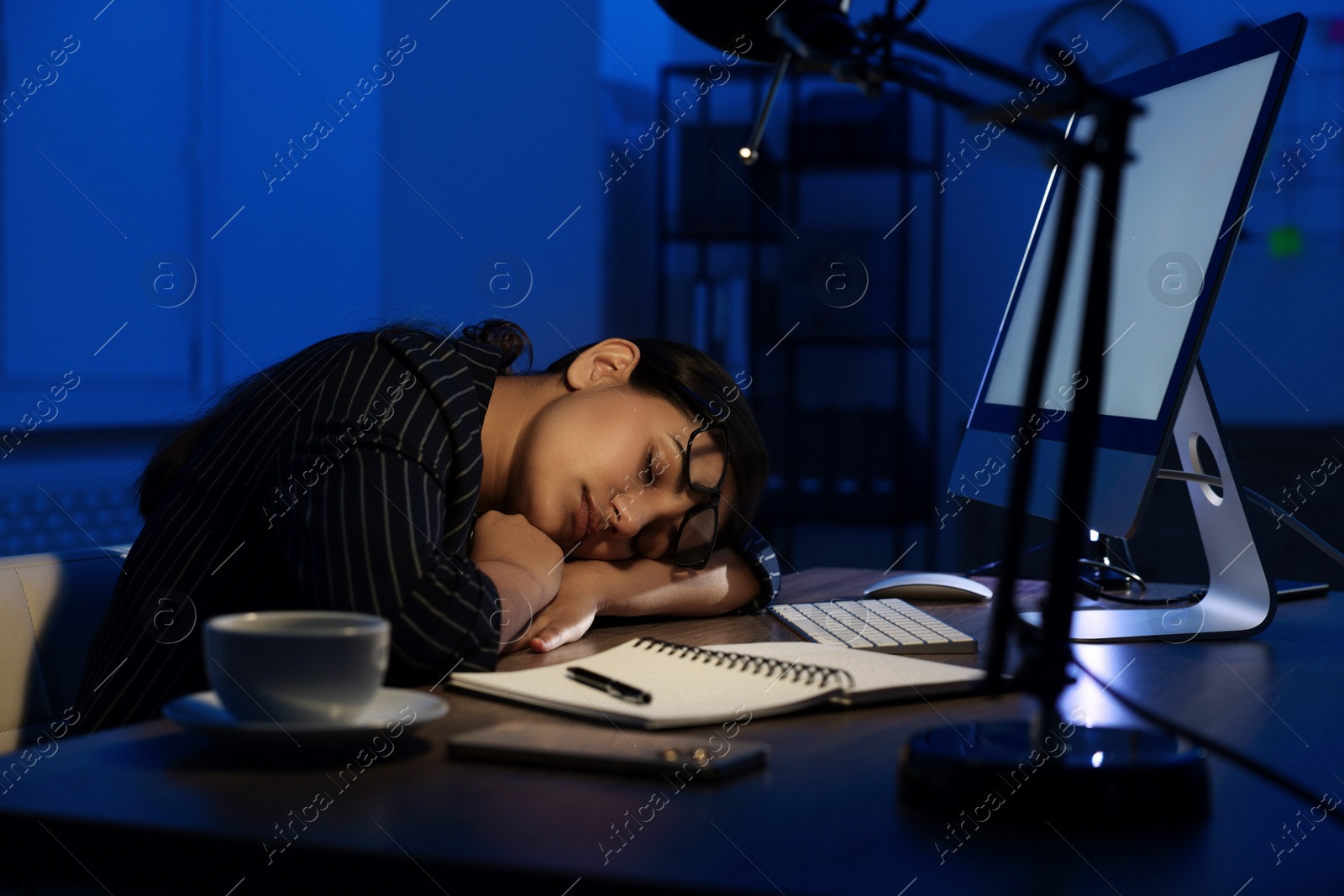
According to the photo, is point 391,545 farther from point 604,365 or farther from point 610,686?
point 604,365

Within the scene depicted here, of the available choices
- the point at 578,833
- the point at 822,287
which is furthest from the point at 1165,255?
the point at 822,287

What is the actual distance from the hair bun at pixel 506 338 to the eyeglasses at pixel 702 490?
299mm

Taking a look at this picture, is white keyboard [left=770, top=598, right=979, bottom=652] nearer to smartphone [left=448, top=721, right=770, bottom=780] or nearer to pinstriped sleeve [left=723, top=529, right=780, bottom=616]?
pinstriped sleeve [left=723, top=529, right=780, bottom=616]

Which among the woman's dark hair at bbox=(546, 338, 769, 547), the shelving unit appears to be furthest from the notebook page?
the shelving unit

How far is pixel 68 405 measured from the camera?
8.18 ft

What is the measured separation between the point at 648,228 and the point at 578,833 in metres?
3.66

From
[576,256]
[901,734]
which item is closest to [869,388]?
[576,256]

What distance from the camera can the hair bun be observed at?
4.47 feet

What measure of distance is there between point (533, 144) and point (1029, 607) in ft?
8.67

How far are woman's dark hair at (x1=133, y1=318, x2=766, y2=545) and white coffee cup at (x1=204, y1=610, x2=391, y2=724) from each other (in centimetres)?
57

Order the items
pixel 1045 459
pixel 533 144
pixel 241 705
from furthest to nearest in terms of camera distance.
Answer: pixel 533 144 → pixel 1045 459 → pixel 241 705

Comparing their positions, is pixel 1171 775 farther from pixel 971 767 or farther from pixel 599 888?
pixel 599 888

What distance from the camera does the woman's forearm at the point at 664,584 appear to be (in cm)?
112

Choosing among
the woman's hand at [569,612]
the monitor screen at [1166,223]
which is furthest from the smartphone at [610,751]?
the monitor screen at [1166,223]
